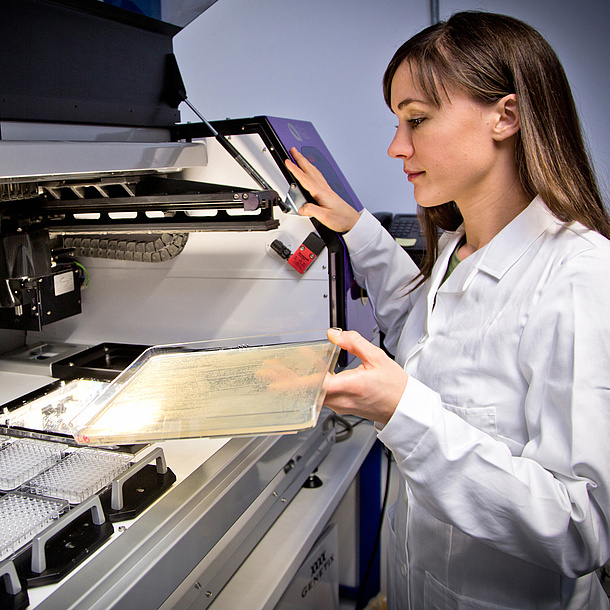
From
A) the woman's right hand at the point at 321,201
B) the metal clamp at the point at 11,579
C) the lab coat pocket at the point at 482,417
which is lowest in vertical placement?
the metal clamp at the point at 11,579

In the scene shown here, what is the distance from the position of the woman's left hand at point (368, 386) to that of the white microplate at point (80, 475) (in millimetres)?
409

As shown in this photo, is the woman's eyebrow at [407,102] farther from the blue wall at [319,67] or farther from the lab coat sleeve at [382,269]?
the blue wall at [319,67]

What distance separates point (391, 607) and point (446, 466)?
2.16 feet

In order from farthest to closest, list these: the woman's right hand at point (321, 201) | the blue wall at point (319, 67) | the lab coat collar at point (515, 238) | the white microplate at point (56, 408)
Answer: the blue wall at point (319, 67) < the woman's right hand at point (321, 201) < the white microplate at point (56, 408) < the lab coat collar at point (515, 238)

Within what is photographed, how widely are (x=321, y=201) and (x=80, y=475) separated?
81cm

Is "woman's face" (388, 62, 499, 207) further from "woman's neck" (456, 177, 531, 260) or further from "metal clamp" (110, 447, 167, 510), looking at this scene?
"metal clamp" (110, 447, 167, 510)

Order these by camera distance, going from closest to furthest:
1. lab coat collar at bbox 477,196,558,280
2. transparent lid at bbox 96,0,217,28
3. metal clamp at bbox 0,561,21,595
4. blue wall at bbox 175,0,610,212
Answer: metal clamp at bbox 0,561,21,595
lab coat collar at bbox 477,196,558,280
transparent lid at bbox 96,0,217,28
blue wall at bbox 175,0,610,212

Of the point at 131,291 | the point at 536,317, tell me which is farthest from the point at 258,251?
the point at 536,317

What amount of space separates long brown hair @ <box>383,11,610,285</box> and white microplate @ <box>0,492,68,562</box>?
90cm

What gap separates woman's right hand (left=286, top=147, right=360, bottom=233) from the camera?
133cm

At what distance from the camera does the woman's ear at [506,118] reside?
89cm

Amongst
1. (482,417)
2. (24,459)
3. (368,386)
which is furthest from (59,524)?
(482,417)

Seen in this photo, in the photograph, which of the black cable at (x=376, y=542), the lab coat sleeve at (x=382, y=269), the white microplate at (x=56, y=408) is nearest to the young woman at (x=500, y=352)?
the lab coat sleeve at (x=382, y=269)

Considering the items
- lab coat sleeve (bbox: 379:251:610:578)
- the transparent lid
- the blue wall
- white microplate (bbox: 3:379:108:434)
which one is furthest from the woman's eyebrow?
the blue wall
